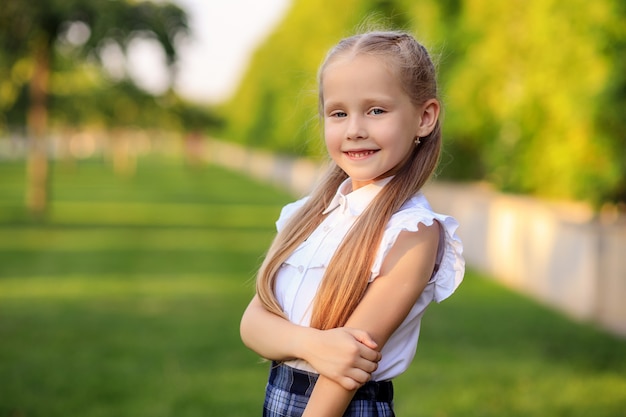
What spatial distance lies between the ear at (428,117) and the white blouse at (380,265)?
0.44 ft

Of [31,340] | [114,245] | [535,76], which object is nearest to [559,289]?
[535,76]

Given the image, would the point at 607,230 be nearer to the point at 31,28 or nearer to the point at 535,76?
the point at 535,76

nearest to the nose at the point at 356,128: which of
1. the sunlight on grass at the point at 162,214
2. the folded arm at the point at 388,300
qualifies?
the folded arm at the point at 388,300

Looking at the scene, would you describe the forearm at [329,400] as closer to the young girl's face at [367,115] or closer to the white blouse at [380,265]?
the white blouse at [380,265]

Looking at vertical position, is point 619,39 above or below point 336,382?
above

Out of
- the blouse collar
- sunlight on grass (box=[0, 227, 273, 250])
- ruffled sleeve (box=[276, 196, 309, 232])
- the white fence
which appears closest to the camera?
the blouse collar

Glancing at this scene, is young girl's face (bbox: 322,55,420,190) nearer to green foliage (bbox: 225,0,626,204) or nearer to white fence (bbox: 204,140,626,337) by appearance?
green foliage (bbox: 225,0,626,204)

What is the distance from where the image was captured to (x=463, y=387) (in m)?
6.55

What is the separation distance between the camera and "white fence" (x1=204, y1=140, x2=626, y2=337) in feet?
30.2

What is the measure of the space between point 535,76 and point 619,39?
3.42m

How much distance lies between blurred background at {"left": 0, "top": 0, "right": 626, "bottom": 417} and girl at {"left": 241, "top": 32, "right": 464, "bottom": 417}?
0.36m

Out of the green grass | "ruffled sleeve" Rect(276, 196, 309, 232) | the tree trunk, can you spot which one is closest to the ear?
"ruffled sleeve" Rect(276, 196, 309, 232)

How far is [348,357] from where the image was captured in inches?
74.4

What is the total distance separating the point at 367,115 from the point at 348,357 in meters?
0.51
